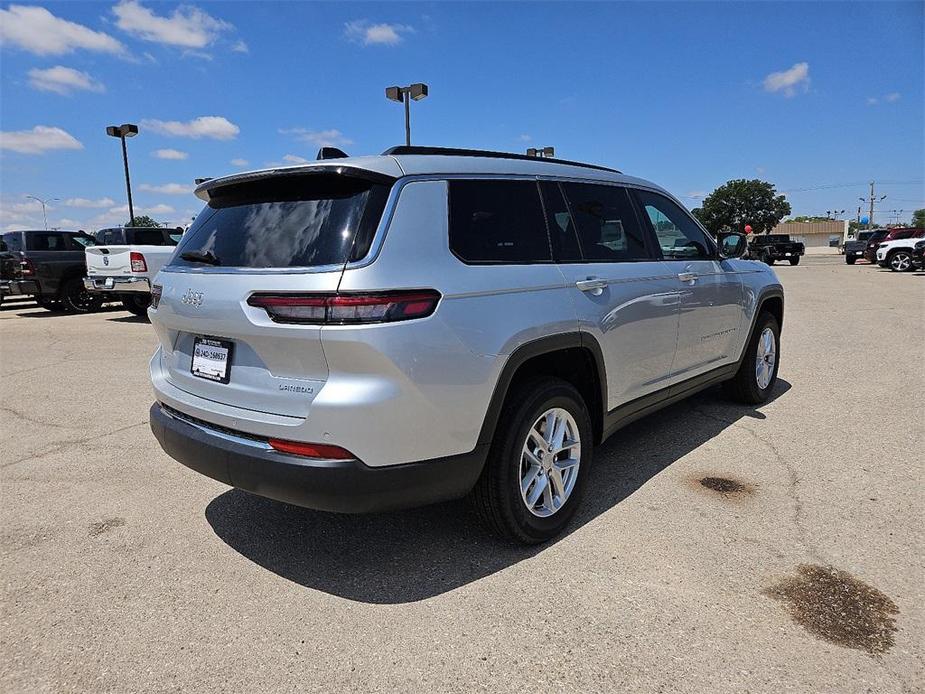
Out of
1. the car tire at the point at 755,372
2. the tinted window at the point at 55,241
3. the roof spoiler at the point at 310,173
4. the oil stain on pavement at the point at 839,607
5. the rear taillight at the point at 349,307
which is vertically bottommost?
the oil stain on pavement at the point at 839,607

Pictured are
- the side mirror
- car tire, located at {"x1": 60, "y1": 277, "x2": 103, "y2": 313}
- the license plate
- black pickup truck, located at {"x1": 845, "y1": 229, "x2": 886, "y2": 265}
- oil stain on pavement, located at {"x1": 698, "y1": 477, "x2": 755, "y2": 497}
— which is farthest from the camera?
black pickup truck, located at {"x1": 845, "y1": 229, "x2": 886, "y2": 265}

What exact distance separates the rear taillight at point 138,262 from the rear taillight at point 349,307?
35.5ft

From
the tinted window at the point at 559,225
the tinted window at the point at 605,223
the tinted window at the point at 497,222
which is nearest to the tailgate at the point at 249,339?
the tinted window at the point at 497,222

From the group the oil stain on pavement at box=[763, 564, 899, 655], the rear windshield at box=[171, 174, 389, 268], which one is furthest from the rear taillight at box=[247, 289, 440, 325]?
the oil stain on pavement at box=[763, 564, 899, 655]

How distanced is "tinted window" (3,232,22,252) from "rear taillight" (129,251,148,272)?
148 inches

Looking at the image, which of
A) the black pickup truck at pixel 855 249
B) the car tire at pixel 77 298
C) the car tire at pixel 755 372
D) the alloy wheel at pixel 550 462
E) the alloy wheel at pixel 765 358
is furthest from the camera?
the black pickup truck at pixel 855 249

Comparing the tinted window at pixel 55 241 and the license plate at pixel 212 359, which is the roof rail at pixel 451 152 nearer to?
the license plate at pixel 212 359

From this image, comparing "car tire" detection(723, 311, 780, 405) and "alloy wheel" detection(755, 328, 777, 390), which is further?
"alloy wheel" detection(755, 328, 777, 390)

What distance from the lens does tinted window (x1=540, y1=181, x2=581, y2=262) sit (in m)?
3.22

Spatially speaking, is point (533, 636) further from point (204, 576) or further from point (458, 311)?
point (204, 576)

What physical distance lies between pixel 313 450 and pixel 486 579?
1028 millimetres

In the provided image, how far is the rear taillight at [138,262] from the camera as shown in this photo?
1169cm

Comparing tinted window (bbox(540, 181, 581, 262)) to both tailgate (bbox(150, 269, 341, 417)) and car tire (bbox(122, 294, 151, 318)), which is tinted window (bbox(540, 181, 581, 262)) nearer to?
tailgate (bbox(150, 269, 341, 417))

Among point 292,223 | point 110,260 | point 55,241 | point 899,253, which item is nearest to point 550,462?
point 292,223
